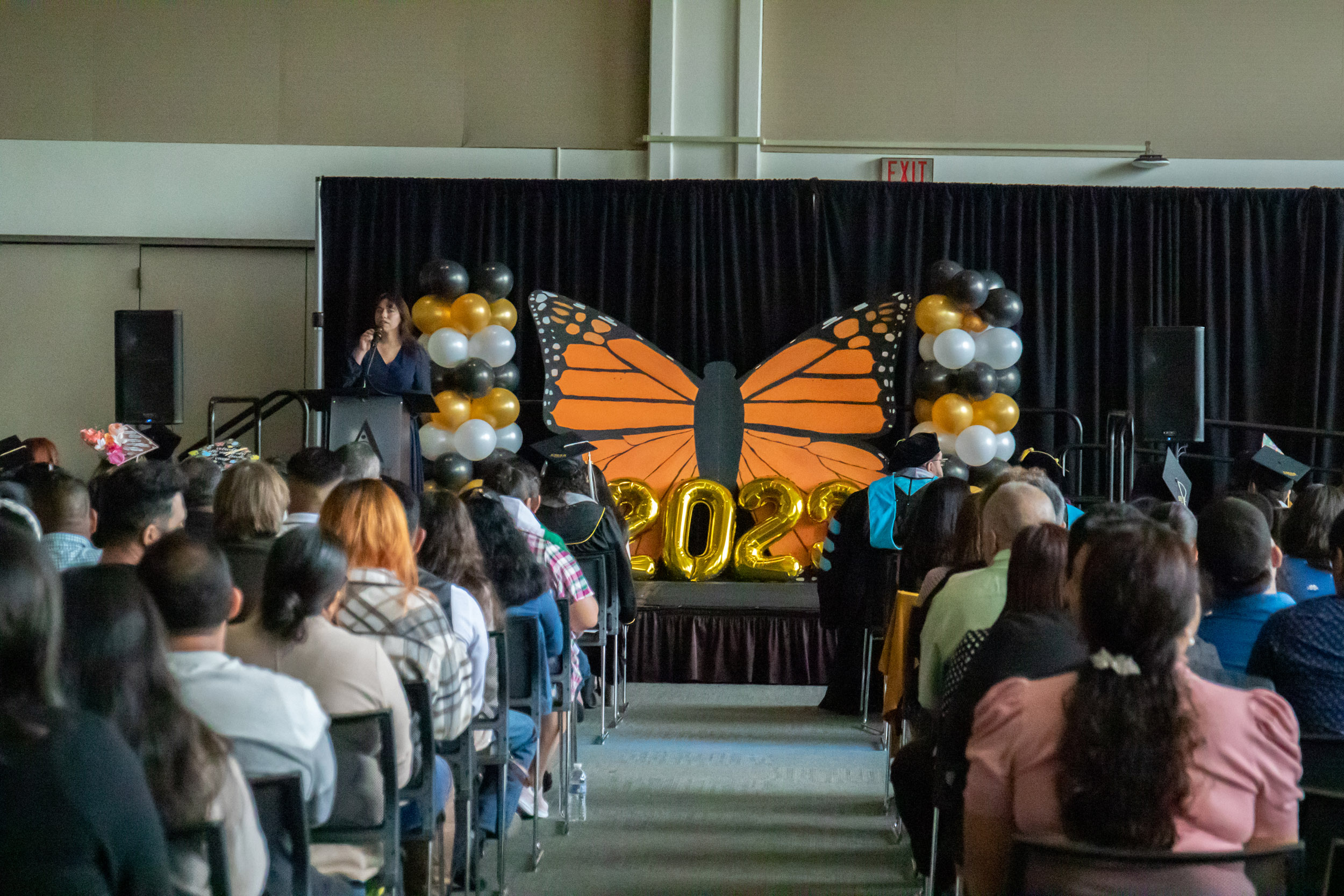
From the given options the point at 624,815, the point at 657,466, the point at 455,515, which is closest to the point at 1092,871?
the point at 455,515

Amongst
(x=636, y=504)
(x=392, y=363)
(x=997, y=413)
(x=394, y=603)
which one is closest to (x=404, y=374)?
(x=392, y=363)

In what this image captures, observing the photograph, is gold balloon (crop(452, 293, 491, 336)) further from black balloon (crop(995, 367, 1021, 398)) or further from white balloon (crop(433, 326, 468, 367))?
black balloon (crop(995, 367, 1021, 398))

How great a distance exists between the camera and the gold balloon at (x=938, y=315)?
802cm

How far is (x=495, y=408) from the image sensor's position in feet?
26.7

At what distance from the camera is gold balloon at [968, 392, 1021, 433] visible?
7898 millimetres

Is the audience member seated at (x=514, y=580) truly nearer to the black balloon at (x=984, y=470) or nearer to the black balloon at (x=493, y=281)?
the black balloon at (x=984, y=470)

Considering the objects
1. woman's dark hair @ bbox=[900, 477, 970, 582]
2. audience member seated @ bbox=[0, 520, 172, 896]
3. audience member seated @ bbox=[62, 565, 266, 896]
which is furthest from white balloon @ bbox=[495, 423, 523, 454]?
audience member seated @ bbox=[0, 520, 172, 896]

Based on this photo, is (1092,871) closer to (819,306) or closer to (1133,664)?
(1133,664)

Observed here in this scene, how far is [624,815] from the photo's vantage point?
14.3 feet

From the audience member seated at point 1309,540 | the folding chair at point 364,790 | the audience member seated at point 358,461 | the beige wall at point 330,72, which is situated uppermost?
the beige wall at point 330,72

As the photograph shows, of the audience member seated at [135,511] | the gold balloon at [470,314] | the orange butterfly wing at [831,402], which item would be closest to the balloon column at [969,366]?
the orange butterfly wing at [831,402]

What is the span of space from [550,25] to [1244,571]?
7.29 metres

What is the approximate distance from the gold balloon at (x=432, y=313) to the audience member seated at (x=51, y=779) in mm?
6775

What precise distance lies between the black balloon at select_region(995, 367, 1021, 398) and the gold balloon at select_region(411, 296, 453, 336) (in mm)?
3350
